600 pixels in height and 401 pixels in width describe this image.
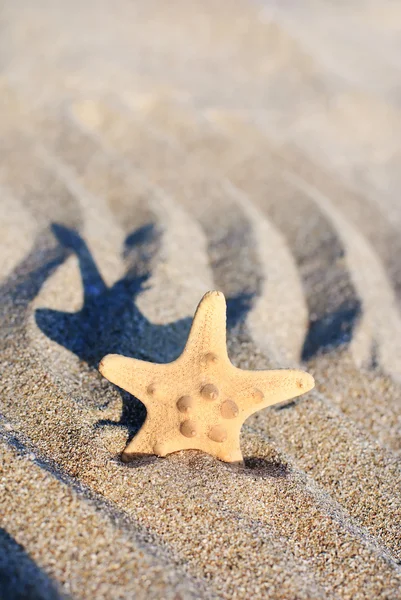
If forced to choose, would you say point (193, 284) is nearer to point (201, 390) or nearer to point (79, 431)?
point (201, 390)

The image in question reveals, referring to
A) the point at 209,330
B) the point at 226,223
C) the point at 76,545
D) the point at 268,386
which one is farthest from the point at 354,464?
the point at 226,223

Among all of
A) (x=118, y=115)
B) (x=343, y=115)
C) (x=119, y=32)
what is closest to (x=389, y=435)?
(x=118, y=115)

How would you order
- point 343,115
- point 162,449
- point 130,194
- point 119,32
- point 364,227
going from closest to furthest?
1. point 162,449
2. point 130,194
3. point 364,227
4. point 343,115
5. point 119,32

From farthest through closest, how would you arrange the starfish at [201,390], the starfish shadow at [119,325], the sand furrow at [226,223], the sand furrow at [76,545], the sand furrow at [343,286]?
the sand furrow at [226,223] → the sand furrow at [343,286] → the starfish shadow at [119,325] → the starfish at [201,390] → the sand furrow at [76,545]

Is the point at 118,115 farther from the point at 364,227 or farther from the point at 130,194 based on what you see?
the point at 364,227

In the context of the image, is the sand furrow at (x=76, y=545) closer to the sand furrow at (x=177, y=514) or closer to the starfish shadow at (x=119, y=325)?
the sand furrow at (x=177, y=514)

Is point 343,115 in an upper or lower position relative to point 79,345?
upper

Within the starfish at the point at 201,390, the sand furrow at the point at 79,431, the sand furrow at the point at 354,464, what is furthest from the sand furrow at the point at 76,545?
the sand furrow at the point at 354,464
